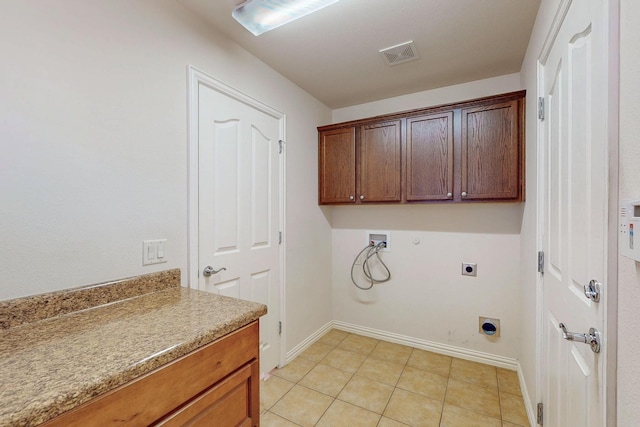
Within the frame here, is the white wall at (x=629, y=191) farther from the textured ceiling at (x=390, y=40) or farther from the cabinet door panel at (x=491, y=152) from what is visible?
the cabinet door panel at (x=491, y=152)

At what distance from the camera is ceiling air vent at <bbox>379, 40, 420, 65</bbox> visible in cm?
186

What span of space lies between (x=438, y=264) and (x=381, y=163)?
107 centimetres

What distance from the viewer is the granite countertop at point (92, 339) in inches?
23.9

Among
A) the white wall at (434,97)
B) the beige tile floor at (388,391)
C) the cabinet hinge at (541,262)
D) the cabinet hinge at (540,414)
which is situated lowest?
the beige tile floor at (388,391)

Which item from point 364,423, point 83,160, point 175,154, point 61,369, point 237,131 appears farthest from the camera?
point 237,131

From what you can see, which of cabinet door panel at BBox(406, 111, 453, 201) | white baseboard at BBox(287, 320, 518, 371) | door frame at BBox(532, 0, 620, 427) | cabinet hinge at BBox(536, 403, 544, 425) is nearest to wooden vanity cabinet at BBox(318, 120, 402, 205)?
cabinet door panel at BBox(406, 111, 453, 201)

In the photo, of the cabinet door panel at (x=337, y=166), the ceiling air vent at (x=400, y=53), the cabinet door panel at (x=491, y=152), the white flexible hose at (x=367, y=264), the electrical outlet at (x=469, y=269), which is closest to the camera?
the ceiling air vent at (x=400, y=53)

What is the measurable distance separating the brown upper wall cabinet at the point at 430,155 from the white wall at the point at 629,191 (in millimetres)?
1472

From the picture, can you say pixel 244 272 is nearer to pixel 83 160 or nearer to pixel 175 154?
pixel 175 154

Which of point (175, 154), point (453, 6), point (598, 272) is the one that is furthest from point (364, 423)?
point (453, 6)

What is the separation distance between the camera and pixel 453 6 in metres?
1.50

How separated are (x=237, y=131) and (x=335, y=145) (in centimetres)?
110

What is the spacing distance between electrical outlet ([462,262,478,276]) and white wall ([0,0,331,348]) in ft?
7.28

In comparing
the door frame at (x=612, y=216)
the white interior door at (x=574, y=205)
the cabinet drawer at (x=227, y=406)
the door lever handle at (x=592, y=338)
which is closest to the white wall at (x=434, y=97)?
the white interior door at (x=574, y=205)
